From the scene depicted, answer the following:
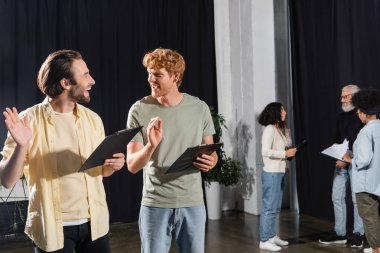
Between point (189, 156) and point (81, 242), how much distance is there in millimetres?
568

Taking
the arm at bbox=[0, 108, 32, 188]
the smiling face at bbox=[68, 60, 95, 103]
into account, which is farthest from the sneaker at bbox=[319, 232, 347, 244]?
the arm at bbox=[0, 108, 32, 188]

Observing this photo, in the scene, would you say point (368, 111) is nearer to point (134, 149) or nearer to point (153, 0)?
point (134, 149)

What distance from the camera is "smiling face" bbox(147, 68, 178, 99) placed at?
2262 millimetres

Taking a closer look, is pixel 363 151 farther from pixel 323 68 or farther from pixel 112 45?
pixel 112 45

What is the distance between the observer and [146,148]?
2.17m

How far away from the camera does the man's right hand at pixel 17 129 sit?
1738mm

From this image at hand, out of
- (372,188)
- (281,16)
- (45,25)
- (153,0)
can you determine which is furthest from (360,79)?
(45,25)

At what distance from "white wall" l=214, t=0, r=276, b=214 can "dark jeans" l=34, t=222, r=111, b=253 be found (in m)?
4.77

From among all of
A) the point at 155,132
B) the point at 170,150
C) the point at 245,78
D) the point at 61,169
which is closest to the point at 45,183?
the point at 61,169

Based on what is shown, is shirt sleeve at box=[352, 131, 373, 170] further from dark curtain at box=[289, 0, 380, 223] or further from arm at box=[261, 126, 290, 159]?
dark curtain at box=[289, 0, 380, 223]

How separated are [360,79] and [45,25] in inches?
144

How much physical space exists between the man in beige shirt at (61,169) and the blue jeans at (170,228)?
10.4 inches

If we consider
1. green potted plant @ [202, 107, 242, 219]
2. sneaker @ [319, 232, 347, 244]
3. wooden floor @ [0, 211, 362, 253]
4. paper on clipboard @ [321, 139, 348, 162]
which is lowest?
wooden floor @ [0, 211, 362, 253]

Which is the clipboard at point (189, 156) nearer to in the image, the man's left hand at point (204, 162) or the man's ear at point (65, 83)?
the man's left hand at point (204, 162)
